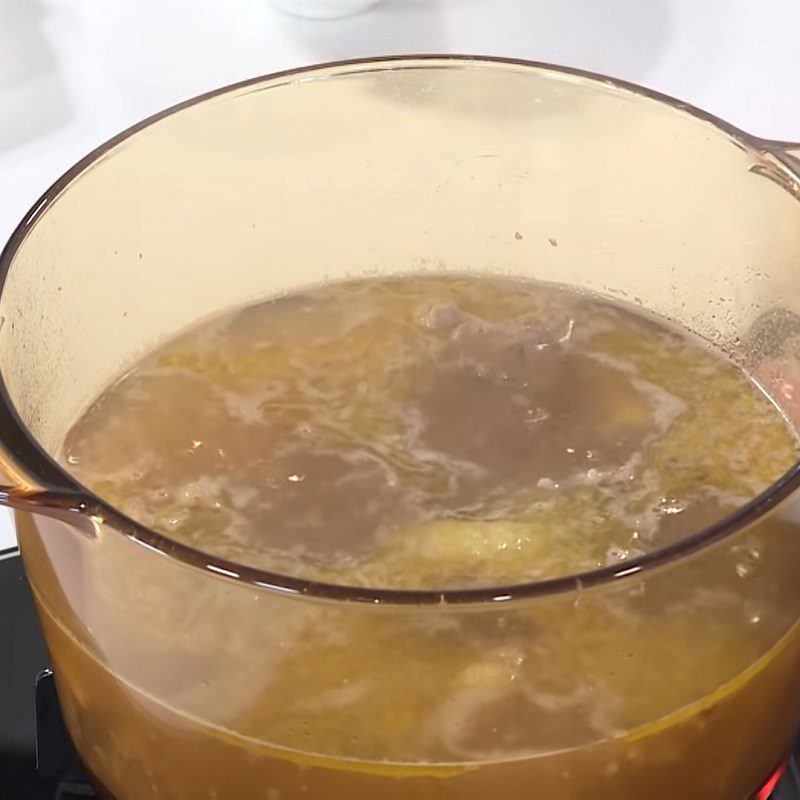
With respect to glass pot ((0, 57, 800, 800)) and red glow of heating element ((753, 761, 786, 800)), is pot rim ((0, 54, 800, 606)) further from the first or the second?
red glow of heating element ((753, 761, 786, 800))

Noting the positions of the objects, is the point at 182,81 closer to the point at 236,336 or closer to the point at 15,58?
the point at 15,58

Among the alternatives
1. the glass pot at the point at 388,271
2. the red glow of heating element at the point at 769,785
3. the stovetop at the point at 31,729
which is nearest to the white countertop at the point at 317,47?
the glass pot at the point at 388,271

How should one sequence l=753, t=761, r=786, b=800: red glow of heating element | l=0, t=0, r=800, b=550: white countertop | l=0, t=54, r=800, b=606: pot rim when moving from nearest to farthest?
l=0, t=54, r=800, b=606: pot rim → l=753, t=761, r=786, b=800: red glow of heating element → l=0, t=0, r=800, b=550: white countertop

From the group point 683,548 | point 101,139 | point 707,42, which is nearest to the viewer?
point 683,548

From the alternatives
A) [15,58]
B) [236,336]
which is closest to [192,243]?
[236,336]

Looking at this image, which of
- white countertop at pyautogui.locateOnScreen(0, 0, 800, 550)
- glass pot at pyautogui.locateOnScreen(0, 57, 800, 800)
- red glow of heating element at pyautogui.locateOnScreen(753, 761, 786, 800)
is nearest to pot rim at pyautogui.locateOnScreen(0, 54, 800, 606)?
glass pot at pyautogui.locateOnScreen(0, 57, 800, 800)

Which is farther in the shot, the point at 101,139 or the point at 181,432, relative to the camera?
the point at 101,139

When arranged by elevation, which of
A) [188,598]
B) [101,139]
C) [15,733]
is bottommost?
[15,733]
